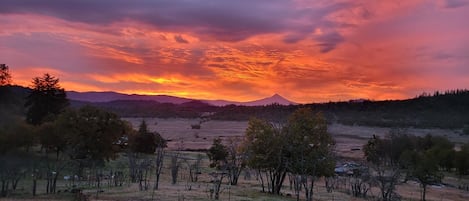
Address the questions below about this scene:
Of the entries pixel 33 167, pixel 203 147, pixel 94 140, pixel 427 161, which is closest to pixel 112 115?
pixel 94 140

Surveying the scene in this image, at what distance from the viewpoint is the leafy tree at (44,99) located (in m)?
89.7

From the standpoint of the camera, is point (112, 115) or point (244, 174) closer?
point (112, 115)

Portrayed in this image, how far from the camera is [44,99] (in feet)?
301

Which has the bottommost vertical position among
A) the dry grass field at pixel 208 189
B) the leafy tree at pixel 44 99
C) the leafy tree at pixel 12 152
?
the dry grass field at pixel 208 189

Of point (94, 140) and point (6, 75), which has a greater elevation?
point (6, 75)

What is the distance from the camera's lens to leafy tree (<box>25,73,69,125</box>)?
294 ft

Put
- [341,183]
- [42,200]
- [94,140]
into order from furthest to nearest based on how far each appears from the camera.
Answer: [341,183], [94,140], [42,200]

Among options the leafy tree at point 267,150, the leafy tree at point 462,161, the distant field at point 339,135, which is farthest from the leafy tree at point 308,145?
the distant field at point 339,135

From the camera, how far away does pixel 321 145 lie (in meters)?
62.0

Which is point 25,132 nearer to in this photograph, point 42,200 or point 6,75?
point 42,200

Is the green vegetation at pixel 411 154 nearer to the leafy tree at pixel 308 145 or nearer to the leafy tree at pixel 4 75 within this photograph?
the leafy tree at pixel 308 145

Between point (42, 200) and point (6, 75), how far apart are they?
62.2 meters

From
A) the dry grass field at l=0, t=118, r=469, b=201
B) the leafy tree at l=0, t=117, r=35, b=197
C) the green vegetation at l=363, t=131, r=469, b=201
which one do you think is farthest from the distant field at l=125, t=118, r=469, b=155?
the leafy tree at l=0, t=117, r=35, b=197

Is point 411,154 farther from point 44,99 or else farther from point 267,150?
point 44,99
